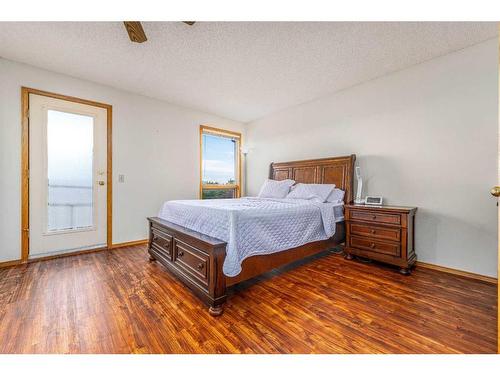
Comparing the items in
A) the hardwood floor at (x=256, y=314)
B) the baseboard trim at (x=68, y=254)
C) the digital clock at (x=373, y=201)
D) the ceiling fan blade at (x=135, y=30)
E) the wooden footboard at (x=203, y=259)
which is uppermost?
the ceiling fan blade at (x=135, y=30)

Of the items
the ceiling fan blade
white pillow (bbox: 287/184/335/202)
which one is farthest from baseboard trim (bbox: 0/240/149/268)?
the ceiling fan blade

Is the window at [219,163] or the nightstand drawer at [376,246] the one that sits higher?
the window at [219,163]

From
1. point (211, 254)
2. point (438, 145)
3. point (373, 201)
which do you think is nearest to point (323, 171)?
point (373, 201)

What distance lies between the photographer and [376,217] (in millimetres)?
2709

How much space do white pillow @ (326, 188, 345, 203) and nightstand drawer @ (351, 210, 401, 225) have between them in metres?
0.35

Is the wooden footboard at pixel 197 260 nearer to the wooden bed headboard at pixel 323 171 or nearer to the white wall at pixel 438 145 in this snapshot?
the wooden bed headboard at pixel 323 171

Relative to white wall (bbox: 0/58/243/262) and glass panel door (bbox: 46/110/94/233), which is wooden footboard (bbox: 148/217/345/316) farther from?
glass panel door (bbox: 46/110/94/233)

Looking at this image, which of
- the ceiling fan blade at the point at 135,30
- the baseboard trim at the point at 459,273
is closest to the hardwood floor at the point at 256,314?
the baseboard trim at the point at 459,273

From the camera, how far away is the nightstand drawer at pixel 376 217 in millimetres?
2554

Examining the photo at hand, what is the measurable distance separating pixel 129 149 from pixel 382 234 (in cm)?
389

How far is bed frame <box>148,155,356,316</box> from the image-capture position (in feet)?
5.77

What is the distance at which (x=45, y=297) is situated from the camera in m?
1.95

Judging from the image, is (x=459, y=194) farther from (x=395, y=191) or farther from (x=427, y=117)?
(x=427, y=117)
